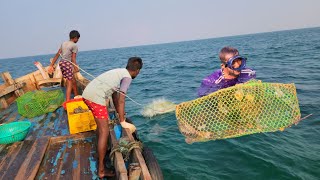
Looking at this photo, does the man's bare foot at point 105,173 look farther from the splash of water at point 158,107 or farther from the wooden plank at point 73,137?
the splash of water at point 158,107

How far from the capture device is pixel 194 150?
7094mm

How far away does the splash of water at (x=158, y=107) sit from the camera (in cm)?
1078

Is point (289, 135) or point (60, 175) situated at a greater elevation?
point (60, 175)

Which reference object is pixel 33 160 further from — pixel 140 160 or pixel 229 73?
pixel 229 73

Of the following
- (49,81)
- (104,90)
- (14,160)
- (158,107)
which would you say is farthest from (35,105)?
(158,107)

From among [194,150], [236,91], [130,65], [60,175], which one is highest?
[130,65]

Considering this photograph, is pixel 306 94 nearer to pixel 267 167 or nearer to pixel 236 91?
pixel 267 167

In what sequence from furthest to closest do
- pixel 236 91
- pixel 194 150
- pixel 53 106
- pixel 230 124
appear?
pixel 53 106 → pixel 194 150 → pixel 230 124 → pixel 236 91

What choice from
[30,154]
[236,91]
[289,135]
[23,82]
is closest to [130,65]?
[236,91]

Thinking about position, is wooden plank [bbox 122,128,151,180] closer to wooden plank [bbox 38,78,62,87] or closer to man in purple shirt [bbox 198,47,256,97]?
man in purple shirt [bbox 198,47,256,97]

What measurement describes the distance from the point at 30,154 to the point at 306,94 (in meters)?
10.6

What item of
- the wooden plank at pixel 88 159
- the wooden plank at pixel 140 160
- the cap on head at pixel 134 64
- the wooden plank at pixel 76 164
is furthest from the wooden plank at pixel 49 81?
the cap on head at pixel 134 64

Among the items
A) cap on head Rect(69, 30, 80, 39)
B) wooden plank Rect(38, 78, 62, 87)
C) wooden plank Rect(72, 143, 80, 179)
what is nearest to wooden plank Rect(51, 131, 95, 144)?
wooden plank Rect(72, 143, 80, 179)

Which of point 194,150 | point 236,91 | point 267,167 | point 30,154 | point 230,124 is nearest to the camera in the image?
point 236,91
